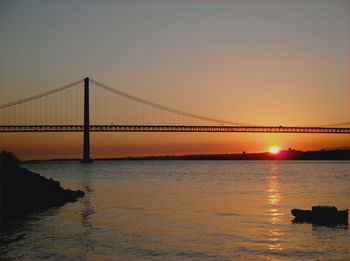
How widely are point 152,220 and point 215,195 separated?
45.1ft

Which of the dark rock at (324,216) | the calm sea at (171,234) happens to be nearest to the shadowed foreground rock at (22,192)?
the calm sea at (171,234)

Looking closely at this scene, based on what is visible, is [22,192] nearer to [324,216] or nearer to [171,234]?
[171,234]

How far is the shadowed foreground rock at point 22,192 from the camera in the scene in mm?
23406

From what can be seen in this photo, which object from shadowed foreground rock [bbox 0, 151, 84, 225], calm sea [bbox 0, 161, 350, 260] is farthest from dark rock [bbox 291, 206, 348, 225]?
shadowed foreground rock [bbox 0, 151, 84, 225]

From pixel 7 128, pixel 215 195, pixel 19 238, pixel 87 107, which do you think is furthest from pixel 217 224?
pixel 87 107

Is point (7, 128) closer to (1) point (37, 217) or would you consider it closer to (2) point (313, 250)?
(1) point (37, 217)

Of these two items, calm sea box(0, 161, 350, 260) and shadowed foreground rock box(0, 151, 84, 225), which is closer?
calm sea box(0, 161, 350, 260)

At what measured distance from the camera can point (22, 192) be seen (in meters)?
26.0

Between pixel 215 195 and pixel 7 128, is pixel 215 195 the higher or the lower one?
the lower one

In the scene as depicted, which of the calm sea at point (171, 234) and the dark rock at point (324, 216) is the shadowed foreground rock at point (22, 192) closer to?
the calm sea at point (171, 234)

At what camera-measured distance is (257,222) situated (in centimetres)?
2098

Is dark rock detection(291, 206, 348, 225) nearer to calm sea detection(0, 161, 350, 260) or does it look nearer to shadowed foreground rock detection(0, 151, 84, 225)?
calm sea detection(0, 161, 350, 260)

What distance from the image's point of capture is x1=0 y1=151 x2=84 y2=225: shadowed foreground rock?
2341cm

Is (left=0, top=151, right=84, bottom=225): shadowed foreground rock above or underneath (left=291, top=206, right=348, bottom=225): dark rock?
above
